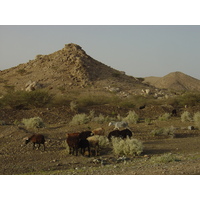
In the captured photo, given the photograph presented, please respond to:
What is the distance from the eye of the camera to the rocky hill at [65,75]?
47.9 meters

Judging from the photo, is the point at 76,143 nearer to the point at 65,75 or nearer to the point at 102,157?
the point at 102,157

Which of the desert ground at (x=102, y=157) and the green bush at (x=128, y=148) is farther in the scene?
the green bush at (x=128, y=148)

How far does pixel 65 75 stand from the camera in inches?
2024

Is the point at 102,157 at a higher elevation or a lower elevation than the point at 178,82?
lower

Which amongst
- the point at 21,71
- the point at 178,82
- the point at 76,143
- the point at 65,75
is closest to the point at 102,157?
the point at 76,143

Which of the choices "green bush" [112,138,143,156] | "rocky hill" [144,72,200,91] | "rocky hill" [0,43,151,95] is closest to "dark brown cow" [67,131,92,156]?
"green bush" [112,138,143,156]

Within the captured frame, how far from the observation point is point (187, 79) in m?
94.9

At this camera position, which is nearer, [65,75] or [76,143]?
[76,143]

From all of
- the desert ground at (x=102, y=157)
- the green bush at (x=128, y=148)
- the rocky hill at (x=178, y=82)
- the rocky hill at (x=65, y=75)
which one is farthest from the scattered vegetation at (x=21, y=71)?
the green bush at (x=128, y=148)

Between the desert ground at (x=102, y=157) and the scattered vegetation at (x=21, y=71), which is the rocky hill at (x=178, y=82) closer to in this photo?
the scattered vegetation at (x=21, y=71)

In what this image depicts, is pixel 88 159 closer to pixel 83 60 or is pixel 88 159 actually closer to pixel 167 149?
pixel 167 149

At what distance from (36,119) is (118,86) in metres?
33.4

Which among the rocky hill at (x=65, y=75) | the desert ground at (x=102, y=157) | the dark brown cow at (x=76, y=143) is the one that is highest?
the rocky hill at (x=65, y=75)

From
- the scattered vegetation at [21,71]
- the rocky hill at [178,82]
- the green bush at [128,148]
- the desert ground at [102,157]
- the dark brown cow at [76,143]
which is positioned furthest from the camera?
the rocky hill at [178,82]
